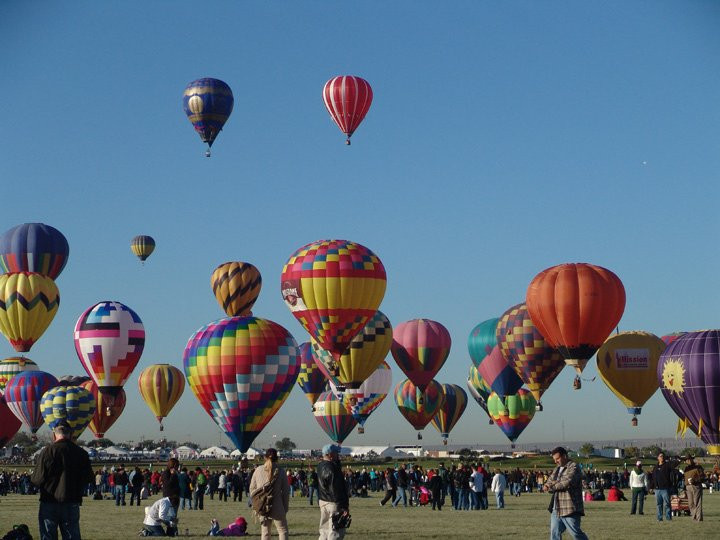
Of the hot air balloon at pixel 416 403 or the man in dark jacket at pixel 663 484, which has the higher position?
the hot air balloon at pixel 416 403

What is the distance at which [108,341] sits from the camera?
203 ft

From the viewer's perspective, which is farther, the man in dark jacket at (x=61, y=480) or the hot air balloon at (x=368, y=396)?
the hot air balloon at (x=368, y=396)

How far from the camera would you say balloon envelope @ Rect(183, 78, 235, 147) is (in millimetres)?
60781

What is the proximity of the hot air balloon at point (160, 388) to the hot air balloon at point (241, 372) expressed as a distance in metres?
28.7

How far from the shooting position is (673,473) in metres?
25.1

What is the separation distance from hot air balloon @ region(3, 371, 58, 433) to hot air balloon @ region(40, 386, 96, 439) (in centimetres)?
375

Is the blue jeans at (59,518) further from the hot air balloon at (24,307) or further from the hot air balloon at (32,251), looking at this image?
the hot air balloon at (32,251)

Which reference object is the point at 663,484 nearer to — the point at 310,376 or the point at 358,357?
the point at 358,357

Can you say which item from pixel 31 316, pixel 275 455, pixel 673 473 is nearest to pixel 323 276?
pixel 31 316

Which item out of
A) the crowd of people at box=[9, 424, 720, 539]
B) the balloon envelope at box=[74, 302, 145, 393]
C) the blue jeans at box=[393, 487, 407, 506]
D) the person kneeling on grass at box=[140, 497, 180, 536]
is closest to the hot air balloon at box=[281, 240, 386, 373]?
the crowd of people at box=[9, 424, 720, 539]

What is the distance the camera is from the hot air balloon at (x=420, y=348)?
233ft

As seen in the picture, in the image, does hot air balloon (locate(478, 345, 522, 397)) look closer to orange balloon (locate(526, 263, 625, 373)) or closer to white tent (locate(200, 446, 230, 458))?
orange balloon (locate(526, 263, 625, 373))

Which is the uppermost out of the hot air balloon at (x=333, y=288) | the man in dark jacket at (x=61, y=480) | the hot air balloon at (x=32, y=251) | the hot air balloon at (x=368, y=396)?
the hot air balloon at (x=32, y=251)

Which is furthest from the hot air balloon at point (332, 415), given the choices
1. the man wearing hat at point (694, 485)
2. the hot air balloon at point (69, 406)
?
the man wearing hat at point (694, 485)
